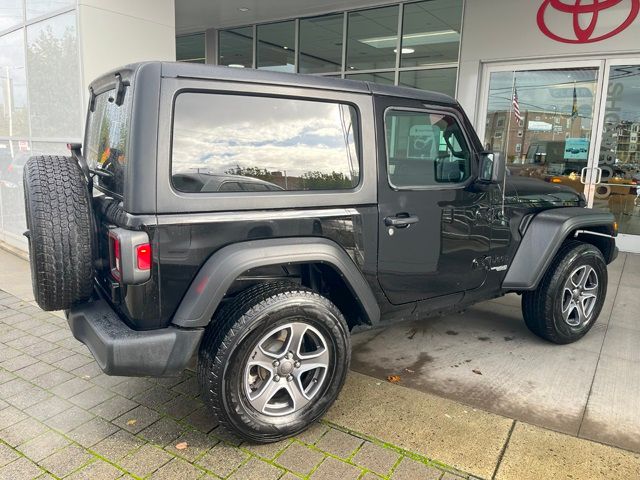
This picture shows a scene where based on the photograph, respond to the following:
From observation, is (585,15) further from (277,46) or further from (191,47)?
(191,47)

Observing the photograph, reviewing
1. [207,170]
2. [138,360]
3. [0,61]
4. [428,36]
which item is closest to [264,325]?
[138,360]

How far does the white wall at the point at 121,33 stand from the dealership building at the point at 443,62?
1cm

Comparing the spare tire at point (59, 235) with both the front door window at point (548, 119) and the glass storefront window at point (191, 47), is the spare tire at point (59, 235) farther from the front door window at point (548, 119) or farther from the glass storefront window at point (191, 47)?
the glass storefront window at point (191, 47)

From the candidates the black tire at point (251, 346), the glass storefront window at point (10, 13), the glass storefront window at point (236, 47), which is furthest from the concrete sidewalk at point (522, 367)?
the glass storefront window at point (236, 47)

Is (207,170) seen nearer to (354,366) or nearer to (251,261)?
(251,261)

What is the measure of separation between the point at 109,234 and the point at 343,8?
8702 millimetres

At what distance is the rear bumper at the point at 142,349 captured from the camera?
7.54 feet

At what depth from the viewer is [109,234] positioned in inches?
92.7

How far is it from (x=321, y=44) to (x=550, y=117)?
5.03m

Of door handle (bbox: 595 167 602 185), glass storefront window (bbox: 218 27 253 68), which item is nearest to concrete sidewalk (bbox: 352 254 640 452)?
door handle (bbox: 595 167 602 185)

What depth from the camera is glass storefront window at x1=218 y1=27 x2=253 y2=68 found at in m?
11.5

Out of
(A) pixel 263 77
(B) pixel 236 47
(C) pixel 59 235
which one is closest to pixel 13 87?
(C) pixel 59 235

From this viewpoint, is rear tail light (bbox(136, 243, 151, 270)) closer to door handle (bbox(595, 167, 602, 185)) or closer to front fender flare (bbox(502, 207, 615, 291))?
front fender flare (bbox(502, 207, 615, 291))

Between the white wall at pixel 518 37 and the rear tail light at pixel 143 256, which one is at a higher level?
the white wall at pixel 518 37
